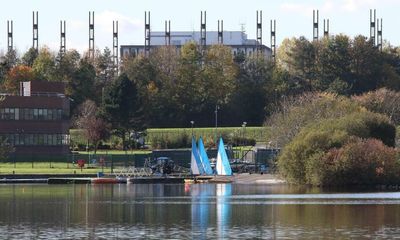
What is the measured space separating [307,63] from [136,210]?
114310 millimetres

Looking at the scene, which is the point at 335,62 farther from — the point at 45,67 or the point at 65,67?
the point at 45,67

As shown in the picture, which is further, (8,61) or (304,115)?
(8,61)

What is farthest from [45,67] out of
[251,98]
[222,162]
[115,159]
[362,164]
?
[362,164]

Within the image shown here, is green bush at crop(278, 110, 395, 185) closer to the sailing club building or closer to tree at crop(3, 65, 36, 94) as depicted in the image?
the sailing club building

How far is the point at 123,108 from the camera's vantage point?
15938 cm

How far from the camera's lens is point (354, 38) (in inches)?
7244

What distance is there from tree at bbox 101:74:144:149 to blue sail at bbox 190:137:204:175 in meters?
32.4

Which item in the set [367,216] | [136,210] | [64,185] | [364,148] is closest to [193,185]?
[64,185]

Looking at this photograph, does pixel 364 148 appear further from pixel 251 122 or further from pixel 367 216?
pixel 251 122

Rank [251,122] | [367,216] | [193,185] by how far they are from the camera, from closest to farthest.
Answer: [367,216] < [193,185] < [251,122]

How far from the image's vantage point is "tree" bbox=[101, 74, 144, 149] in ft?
517

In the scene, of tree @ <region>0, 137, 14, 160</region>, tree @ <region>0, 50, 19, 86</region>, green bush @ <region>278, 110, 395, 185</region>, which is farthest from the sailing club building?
green bush @ <region>278, 110, 395, 185</region>

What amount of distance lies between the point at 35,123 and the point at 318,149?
6293 centimetres

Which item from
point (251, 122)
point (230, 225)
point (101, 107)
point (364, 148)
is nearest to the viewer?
point (230, 225)
